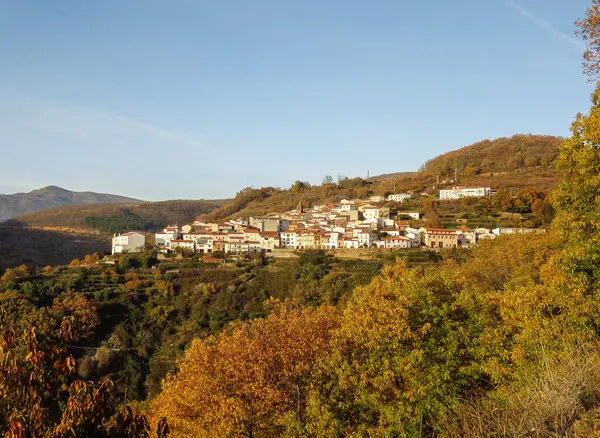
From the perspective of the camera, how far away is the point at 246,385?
8391 millimetres

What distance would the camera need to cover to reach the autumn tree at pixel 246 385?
8.07m

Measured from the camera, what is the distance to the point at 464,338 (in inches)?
311

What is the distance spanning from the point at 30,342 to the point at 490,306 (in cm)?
807

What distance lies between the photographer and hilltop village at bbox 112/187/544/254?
43906 millimetres

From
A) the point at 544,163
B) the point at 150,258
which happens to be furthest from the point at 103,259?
the point at 544,163

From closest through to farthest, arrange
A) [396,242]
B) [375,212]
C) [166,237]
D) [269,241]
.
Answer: [396,242], [269,241], [166,237], [375,212]

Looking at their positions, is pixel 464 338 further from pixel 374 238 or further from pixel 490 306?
pixel 374 238

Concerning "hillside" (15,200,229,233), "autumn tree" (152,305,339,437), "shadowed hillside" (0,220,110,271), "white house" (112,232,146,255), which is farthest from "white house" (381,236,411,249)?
"hillside" (15,200,229,233)

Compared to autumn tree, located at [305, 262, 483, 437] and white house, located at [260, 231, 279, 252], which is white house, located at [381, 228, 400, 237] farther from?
autumn tree, located at [305, 262, 483, 437]

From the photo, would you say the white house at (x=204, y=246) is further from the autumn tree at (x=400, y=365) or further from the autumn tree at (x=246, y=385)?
the autumn tree at (x=400, y=365)

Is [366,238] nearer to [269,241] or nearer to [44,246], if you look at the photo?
[269,241]

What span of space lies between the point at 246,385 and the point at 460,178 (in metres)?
70.8

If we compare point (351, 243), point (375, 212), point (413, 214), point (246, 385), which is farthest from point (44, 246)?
point (246, 385)

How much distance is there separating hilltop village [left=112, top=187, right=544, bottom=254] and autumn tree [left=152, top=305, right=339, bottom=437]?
106 feet
